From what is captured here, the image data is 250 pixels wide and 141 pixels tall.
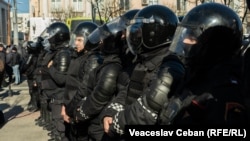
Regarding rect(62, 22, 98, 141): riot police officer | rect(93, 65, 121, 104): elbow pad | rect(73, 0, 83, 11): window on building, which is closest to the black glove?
rect(93, 65, 121, 104): elbow pad

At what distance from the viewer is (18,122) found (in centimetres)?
907

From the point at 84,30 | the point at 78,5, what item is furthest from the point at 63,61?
the point at 78,5

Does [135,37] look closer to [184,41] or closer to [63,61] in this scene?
[184,41]

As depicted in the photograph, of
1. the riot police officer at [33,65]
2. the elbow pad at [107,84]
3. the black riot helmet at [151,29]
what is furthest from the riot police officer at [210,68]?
the riot police officer at [33,65]

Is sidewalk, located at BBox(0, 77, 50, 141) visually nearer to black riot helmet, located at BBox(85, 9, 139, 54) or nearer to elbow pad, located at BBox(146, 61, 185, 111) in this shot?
black riot helmet, located at BBox(85, 9, 139, 54)

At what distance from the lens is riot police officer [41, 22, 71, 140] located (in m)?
6.08

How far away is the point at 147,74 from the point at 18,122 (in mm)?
6468

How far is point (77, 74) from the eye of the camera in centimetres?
523

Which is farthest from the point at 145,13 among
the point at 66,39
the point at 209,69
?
the point at 66,39

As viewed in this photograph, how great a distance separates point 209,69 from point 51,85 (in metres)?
4.43

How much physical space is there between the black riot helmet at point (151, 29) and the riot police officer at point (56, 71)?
9.13 feet

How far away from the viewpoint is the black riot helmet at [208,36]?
2.46 m

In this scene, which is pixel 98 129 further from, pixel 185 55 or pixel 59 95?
pixel 59 95

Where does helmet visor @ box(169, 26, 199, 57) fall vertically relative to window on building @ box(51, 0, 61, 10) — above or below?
below
